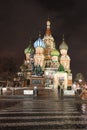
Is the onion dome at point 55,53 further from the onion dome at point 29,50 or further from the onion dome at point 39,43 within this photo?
the onion dome at point 29,50

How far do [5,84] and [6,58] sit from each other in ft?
20.7

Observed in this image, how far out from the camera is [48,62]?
287 feet

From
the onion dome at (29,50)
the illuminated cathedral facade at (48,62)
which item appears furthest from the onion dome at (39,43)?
the onion dome at (29,50)

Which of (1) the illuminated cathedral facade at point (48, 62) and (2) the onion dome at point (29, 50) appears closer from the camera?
(1) the illuminated cathedral facade at point (48, 62)

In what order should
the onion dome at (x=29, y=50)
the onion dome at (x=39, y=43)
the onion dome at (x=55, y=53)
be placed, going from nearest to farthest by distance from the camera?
1. the onion dome at (x=39, y=43)
2. the onion dome at (x=55, y=53)
3. the onion dome at (x=29, y=50)

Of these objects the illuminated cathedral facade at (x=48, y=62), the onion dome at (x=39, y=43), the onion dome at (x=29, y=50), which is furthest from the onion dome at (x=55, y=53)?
the onion dome at (x=29, y=50)

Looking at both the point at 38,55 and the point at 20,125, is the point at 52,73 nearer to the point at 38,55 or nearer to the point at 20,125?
the point at 38,55

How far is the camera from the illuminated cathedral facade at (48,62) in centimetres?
7694

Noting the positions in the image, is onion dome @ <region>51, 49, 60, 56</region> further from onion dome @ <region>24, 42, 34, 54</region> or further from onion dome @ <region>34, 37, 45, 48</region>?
onion dome @ <region>24, 42, 34, 54</region>

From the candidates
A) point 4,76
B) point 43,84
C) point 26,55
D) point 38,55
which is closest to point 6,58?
point 4,76

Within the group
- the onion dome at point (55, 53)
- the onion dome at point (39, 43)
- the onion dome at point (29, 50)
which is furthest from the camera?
the onion dome at point (29, 50)

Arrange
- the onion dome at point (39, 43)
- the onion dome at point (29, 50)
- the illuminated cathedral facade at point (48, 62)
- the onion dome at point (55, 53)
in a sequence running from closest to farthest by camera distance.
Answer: the illuminated cathedral facade at point (48, 62), the onion dome at point (39, 43), the onion dome at point (55, 53), the onion dome at point (29, 50)

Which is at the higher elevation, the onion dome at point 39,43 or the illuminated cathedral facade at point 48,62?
the onion dome at point 39,43

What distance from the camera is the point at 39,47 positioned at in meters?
87.8
